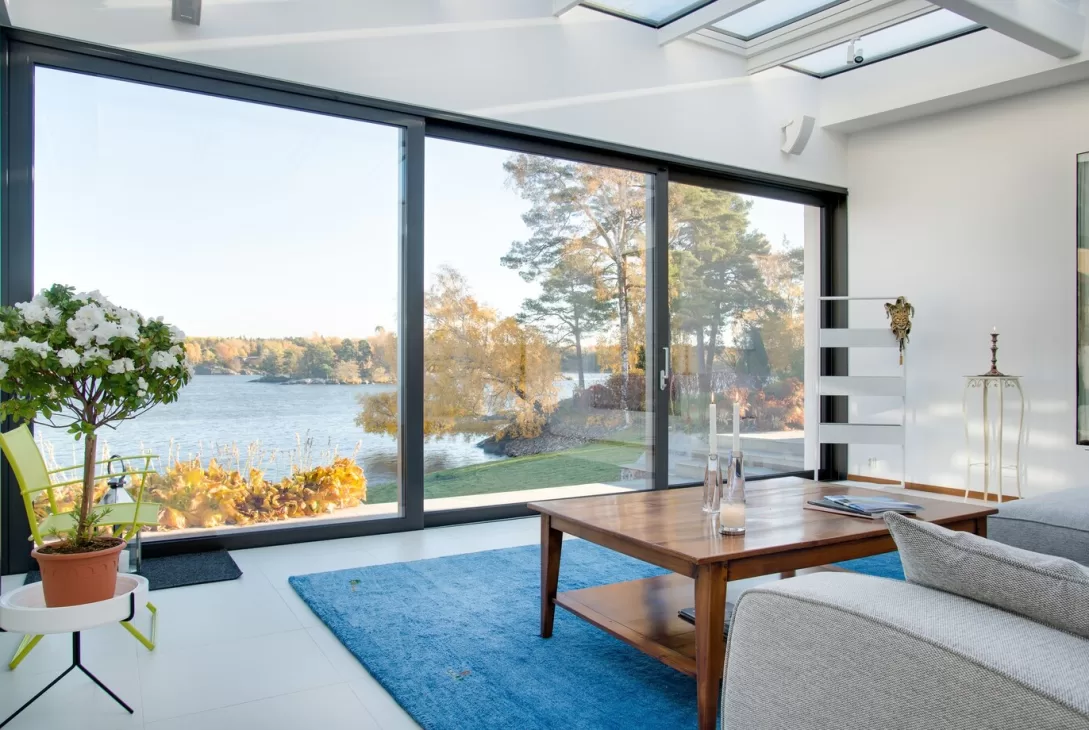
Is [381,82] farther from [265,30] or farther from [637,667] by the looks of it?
[637,667]

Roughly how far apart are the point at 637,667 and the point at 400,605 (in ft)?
3.33

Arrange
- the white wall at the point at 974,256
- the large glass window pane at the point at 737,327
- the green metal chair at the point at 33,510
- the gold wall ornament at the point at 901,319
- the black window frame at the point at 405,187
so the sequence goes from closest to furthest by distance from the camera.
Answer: the green metal chair at the point at 33,510 < the black window frame at the point at 405,187 < the white wall at the point at 974,256 < the large glass window pane at the point at 737,327 < the gold wall ornament at the point at 901,319

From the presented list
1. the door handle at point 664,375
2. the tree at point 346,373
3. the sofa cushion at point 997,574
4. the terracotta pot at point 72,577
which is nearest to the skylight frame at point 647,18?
the door handle at point 664,375

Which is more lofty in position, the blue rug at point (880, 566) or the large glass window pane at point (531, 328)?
the large glass window pane at point (531, 328)

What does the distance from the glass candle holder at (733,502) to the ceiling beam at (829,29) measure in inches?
149

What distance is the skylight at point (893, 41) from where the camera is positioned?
518cm

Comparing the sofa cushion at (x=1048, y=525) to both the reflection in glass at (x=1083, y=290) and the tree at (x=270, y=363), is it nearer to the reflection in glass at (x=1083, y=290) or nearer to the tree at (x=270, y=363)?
the reflection in glass at (x=1083, y=290)

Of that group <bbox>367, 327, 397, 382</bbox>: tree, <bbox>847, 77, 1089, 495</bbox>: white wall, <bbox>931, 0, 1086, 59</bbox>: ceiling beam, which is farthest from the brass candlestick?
<bbox>367, 327, 397, 382</bbox>: tree

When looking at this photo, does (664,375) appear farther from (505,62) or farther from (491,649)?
(491,649)

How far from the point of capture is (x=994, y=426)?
5488mm

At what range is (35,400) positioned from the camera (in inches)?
80.0

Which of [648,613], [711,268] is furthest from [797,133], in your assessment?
[648,613]

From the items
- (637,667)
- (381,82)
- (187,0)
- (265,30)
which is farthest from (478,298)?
(637,667)

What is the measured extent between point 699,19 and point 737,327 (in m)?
2.19
